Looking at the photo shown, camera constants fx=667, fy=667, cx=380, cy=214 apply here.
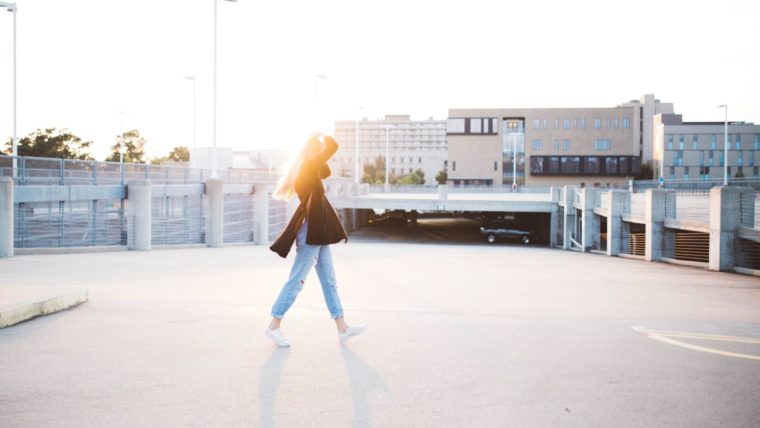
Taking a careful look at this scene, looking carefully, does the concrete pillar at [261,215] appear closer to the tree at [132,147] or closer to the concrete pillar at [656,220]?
the concrete pillar at [656,220]

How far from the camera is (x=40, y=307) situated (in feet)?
22.0

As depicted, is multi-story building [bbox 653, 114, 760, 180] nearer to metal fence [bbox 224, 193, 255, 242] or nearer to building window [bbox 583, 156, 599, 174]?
building window [bbox 583, 156, 599, 174]

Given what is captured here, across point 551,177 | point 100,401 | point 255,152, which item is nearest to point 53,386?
point 100,401

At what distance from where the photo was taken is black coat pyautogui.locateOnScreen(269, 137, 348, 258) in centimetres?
565

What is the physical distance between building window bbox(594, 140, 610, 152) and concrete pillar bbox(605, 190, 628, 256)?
83.2m

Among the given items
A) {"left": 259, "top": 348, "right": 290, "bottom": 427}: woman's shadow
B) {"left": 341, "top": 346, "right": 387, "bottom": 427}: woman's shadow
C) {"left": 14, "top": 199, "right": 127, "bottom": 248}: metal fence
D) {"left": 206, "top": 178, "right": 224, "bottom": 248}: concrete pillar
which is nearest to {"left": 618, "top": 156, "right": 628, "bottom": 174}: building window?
{"left": 14, "top": 199, "right": 127, "bottom": 248}: metal fence

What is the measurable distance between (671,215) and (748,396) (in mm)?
16751

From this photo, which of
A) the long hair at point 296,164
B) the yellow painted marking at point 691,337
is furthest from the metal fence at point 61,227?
the yellow painted marking at point 691,337

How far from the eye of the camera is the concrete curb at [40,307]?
20.2ft

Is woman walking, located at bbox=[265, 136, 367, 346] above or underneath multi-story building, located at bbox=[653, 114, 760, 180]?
underneath

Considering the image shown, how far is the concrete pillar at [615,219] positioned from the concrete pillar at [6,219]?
18.8 m

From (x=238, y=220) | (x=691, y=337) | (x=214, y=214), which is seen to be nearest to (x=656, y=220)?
(x=214, y=214)

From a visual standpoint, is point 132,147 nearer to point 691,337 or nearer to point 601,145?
point 601,145

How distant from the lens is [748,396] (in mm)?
4430
